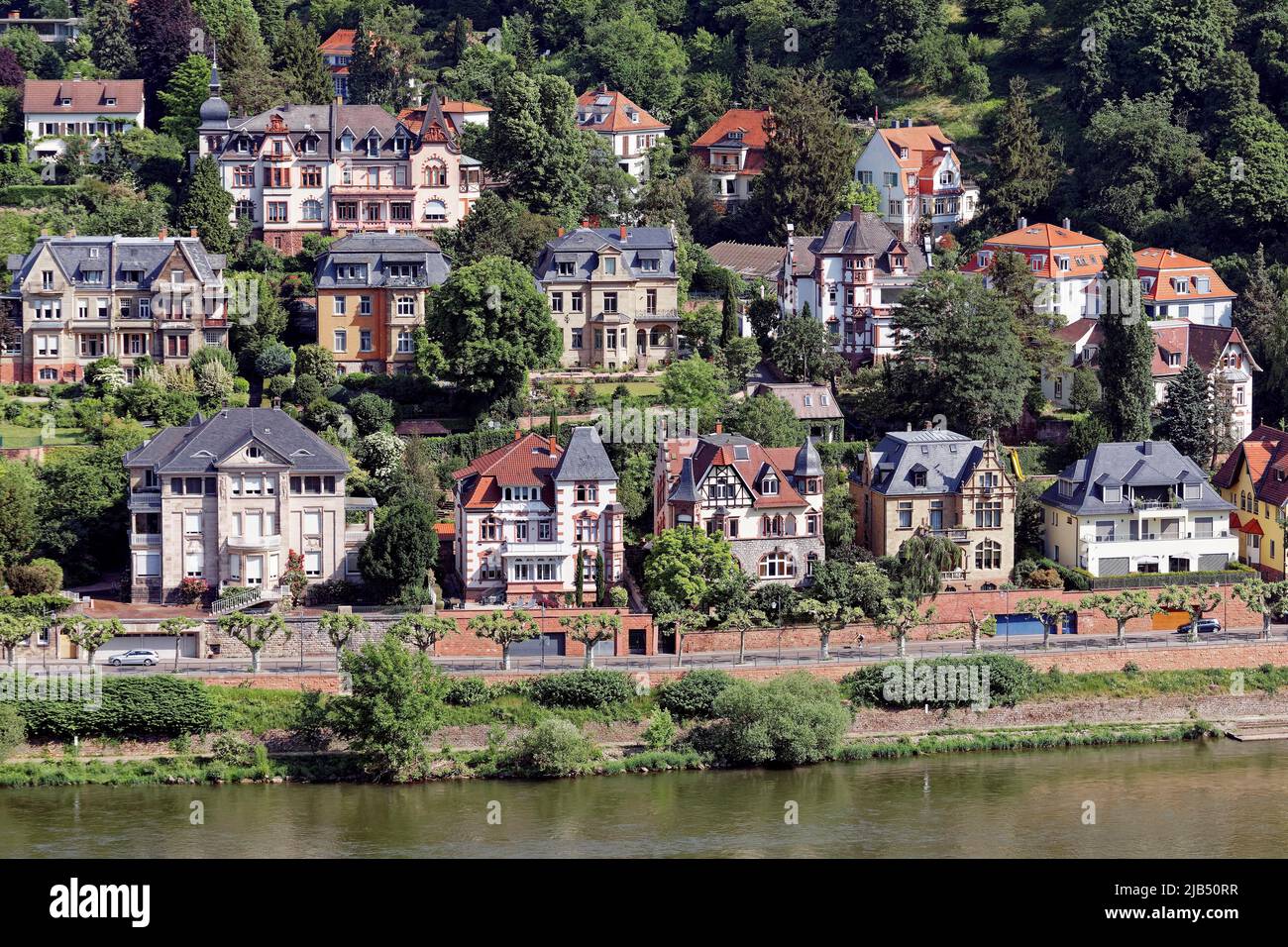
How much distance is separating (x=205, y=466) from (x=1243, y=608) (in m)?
31.7

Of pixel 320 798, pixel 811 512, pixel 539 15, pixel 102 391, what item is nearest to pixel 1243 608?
pixel 811 512

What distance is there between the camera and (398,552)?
77.2 meters

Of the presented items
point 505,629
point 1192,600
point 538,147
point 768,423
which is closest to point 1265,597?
point 1192,600

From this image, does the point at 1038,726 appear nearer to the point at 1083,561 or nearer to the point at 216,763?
the point at 1083,561

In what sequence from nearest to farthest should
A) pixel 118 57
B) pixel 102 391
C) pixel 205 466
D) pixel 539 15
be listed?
1. pixel 205 466
2. pixel 102 391
3. pixel 118 57
4. pixel 539 15

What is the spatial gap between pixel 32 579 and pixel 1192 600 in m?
34.3

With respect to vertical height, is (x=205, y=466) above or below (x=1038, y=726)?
above

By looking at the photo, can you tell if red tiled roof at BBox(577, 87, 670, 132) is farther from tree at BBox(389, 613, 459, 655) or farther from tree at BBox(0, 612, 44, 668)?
tree at BBox(0, 612, 44, 668)

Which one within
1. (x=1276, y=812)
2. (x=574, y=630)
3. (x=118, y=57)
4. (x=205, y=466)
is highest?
(x=118, y=57)

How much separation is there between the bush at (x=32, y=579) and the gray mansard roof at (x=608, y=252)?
24.1 meters

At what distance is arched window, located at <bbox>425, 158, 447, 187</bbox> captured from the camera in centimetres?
10194

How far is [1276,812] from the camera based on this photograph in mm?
67688

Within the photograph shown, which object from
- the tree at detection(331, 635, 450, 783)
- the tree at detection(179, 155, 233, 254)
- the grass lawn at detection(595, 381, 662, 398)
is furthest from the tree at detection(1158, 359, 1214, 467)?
the tree at detection(179, 155, 233, 254)

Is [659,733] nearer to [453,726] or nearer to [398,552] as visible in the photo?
[453,726]
